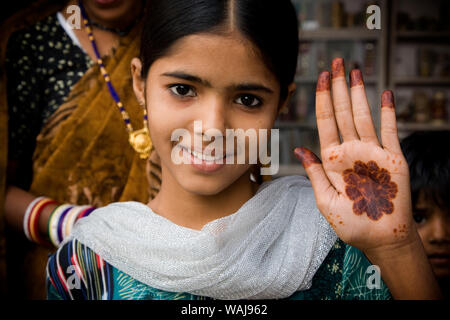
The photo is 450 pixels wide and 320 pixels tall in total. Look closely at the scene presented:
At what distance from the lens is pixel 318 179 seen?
0.63m

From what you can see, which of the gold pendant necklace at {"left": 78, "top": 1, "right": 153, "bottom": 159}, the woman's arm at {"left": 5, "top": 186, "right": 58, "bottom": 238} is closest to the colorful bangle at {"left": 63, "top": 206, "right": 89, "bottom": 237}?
the woman's arm at {"left": 5, "top": 186, "right": 58, "bottom": 238}

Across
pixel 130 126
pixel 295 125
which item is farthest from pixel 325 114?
pixel 295 125

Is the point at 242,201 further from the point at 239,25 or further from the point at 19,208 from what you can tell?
the point at 19,208

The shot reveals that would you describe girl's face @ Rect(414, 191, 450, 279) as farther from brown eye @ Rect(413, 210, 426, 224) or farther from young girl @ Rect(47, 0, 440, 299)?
young girl @ Rect(47, 0, 440, 299)

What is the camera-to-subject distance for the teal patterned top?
2.35 ft

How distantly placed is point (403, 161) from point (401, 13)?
2.42m

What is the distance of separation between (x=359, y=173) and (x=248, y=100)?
21cm

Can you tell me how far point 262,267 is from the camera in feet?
2.29

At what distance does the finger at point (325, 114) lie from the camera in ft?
2.03

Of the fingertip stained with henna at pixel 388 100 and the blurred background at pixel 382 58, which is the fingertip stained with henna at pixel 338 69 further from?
the blurred background at pixel 382 58

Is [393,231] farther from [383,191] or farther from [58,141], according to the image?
[58,141]

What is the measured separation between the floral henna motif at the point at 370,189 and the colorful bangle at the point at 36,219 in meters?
0.67

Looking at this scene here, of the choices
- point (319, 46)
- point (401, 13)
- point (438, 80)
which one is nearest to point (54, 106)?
point (319, 46)

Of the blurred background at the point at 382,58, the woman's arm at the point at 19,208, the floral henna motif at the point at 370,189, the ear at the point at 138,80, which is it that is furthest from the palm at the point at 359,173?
the blurred background at the point at 382,58
